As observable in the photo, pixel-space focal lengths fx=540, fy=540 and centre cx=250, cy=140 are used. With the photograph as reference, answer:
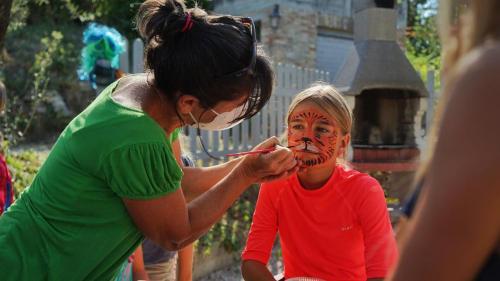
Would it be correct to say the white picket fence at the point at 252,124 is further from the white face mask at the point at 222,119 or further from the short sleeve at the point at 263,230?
the white face mask at the point at 222,119

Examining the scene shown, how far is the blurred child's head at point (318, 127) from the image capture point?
7.39 feet

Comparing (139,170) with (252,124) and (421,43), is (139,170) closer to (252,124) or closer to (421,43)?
(252,124)

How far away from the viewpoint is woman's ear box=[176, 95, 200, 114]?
1.67 m

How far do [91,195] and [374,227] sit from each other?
104 centimetres

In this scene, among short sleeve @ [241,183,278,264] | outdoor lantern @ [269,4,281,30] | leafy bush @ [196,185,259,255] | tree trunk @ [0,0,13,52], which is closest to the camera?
short sleeve @ [241,183,278,264]

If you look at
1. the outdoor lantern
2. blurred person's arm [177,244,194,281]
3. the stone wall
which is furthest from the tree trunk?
the outdoor lantern

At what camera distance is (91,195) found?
5.08 feet

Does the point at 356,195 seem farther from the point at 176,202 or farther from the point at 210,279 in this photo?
the point at 210,279

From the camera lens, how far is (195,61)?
1.61m

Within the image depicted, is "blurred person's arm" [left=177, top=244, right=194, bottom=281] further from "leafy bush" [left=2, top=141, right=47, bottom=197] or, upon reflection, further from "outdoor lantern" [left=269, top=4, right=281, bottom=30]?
"outdoor lantern" [left=269, top=4, right=281, bottom=30]

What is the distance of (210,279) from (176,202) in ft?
10.8

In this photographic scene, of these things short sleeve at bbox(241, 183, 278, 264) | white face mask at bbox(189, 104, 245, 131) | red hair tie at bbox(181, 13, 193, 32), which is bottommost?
short sleeve at bbox(241, 183, 278, 264)

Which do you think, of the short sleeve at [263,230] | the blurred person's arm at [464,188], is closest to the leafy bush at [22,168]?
the short sleeve at [263,230]

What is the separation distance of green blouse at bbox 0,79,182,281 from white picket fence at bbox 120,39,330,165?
12.1 ft
